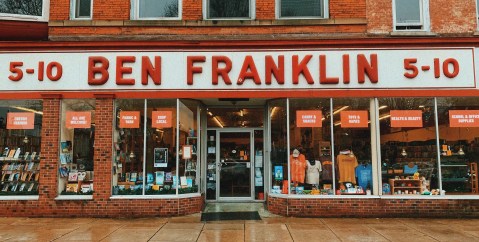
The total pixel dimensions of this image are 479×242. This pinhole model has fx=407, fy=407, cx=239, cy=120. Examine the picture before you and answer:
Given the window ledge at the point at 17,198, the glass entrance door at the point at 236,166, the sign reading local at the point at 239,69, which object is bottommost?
the window ledge at the point at 17,198

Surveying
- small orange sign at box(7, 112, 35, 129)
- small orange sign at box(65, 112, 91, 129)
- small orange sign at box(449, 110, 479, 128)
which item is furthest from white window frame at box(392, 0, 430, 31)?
small orange sign at box(7, 112, 35, 129)

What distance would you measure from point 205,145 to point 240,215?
268 cm

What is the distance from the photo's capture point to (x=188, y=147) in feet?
36.9

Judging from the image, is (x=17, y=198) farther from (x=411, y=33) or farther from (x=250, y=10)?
(x=411, y=33)

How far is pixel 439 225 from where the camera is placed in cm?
944

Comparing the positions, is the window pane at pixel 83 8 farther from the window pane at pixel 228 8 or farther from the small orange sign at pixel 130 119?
the window pane at pixel 228 8

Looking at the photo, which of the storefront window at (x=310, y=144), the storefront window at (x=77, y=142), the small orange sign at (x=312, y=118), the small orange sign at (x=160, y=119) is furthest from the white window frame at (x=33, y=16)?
the small orange sign at (x=312, y=118)

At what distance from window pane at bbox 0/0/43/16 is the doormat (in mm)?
7401

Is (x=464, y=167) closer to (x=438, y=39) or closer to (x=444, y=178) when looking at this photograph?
(x=444, y=178)

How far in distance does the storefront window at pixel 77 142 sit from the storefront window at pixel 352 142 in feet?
21.5

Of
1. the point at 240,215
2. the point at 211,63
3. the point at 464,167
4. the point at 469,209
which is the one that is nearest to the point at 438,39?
the point at 464,167

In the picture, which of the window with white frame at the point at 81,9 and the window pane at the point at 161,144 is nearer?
the window pane at the point at 161,144

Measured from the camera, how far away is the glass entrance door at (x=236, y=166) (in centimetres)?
1234

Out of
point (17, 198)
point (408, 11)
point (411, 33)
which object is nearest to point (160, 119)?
point (17, 198)
